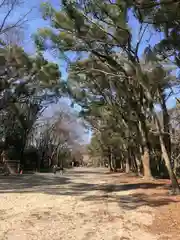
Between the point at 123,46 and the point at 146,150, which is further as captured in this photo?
the point at 146,150

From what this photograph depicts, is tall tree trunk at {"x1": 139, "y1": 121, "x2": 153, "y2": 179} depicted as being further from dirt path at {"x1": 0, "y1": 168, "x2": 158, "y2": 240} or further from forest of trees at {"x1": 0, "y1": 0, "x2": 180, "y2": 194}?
dirt path at {"x1": 0, "y1": 168, "x2": 158, "y2": 240}

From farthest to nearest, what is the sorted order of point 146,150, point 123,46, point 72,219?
point 146,150
point 123,46
point 72,219

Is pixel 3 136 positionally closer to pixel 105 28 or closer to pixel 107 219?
pixel 105 28

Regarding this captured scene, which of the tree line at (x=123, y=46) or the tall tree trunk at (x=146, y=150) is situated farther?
the tall tree trunk at (x=146, y=150)

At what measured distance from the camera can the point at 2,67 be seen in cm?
2278

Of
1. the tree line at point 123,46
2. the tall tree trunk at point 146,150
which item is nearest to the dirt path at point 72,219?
the tree line at point 123,46

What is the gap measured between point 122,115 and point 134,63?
955cm

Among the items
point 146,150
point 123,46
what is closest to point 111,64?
point 123,46

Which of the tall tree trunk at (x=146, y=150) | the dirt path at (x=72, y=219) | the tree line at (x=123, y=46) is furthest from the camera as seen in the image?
the tall tree trunk at (x=146, y=150)

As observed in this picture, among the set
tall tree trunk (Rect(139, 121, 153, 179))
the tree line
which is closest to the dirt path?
the tree line

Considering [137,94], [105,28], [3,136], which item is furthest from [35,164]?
[105,28]

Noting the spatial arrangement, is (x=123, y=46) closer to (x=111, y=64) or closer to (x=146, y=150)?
(x=111, y=64)

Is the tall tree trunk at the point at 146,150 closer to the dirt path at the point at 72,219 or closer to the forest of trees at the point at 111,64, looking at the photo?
the forest of trees at the point at 111,64

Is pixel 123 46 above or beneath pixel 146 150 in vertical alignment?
above
